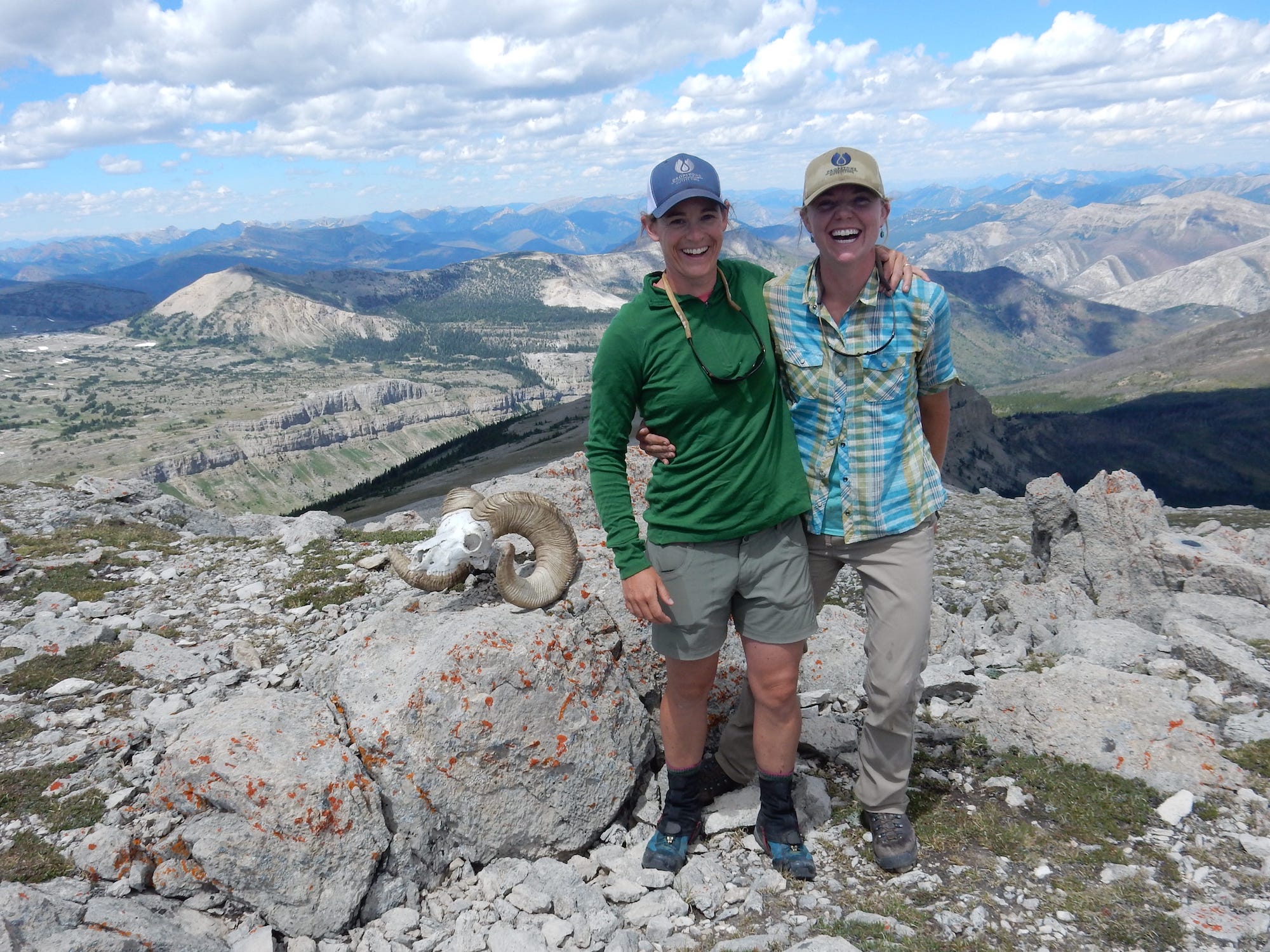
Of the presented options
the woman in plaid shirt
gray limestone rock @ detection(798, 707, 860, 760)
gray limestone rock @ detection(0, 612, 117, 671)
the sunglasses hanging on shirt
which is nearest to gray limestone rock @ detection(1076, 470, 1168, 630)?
gray limestone rock @ detection(798, 707, 860, 760)

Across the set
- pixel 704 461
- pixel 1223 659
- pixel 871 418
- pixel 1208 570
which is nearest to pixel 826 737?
pixel 871 418

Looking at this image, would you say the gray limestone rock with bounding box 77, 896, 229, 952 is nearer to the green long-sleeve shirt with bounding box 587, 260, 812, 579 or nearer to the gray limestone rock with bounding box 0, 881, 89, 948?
the gray limestone rock with bounding box 0, 881, 89, 948

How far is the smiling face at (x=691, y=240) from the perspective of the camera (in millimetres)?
5590

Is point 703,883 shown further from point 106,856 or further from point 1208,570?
point 1208,570

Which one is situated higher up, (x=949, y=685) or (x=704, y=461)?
(x=704, y=461)

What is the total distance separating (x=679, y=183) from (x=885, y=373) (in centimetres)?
233

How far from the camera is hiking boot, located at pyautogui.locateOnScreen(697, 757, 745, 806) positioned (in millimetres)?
7900

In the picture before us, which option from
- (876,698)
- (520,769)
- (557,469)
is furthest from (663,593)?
(557,469)

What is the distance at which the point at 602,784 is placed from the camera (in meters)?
8.02

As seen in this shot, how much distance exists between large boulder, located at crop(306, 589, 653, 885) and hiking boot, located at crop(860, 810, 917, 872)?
109 inches

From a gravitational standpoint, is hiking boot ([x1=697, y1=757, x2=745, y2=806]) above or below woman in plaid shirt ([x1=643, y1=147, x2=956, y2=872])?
below

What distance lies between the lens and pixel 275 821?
22.4 feet

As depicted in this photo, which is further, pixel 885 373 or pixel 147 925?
pixel 147 925

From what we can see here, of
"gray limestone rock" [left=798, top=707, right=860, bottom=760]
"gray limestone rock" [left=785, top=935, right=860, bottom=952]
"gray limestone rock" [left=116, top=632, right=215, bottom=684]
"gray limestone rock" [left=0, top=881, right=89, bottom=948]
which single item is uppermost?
"gray limestone rock" [left=0, top=881, right=89, bottom=948]
